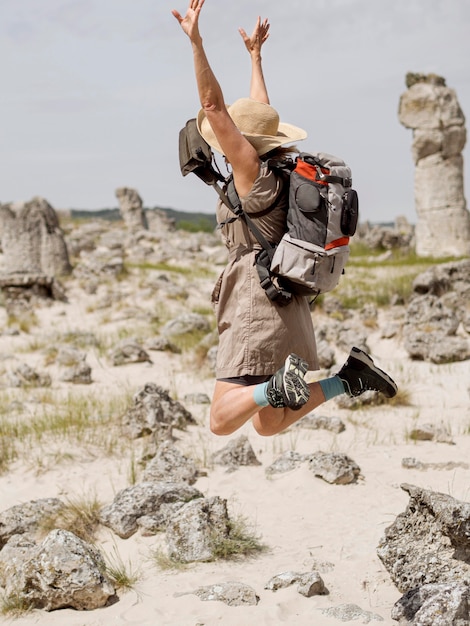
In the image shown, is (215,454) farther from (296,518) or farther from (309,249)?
(309,249)

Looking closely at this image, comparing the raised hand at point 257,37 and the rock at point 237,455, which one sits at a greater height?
the raised hand at point 257,37

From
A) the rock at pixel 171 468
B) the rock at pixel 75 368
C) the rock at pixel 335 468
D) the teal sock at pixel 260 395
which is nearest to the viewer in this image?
the teal sock at pixel 260 395

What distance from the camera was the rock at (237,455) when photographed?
5.42 metres

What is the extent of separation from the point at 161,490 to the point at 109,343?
5.87 metres

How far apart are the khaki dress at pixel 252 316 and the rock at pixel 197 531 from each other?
110cm

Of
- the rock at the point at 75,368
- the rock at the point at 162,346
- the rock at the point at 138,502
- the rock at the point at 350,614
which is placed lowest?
the rock at the point at 350,614

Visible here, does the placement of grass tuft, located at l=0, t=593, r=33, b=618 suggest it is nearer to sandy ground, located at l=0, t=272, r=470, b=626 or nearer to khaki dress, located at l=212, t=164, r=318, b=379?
sandy ground, located at l=0, t=272, r=470, b=626

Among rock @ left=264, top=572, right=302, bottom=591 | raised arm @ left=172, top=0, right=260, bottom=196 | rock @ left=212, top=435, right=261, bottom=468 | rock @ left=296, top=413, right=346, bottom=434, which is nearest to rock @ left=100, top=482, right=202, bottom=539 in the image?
rock @ left=212, top=435, right=261, bottom=468

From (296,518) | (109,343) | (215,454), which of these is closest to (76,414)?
(215,454)

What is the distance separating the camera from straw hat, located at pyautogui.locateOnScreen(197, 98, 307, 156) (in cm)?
335

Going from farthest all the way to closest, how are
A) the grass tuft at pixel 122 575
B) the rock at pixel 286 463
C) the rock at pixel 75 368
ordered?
the rock at pixel 75 368 → the rock at pixel 286 463 → the grass tuft at pixel 122 575

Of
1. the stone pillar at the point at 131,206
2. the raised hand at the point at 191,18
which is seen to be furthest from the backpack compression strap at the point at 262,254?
the stone pillar at the point at 131,206

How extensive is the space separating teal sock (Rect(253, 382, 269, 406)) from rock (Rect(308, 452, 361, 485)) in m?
1.81

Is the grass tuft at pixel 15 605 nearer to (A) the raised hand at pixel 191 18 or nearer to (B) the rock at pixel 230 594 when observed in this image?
(B) the rock at pixel 230 594
